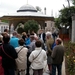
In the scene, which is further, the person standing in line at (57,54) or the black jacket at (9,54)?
the person standing in line at (57,54)

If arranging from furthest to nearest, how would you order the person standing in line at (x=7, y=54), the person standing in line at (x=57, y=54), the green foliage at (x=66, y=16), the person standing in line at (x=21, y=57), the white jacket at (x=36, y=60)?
the green foliage at (x=66, y=16)
the person standing in line at (x=57, y=54)
the person standing in line at (x=21, y=57)
the white jacket at (x=36, y=60)
the person standing in line at (x=7, y=54)

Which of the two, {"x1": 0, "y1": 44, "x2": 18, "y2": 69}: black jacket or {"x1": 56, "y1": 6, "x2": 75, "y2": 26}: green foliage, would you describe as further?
{"x1": 56, "y1": 6, "x2": 75, "y2": 26}: green foliage

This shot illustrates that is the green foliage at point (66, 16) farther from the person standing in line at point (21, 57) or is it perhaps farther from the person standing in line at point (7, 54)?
the person standing in line at point (7, 54)

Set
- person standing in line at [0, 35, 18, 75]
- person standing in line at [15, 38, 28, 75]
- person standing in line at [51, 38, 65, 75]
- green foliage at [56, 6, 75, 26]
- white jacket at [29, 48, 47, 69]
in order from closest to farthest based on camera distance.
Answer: person standing in line at [0, 35, 18, 75] < white jacket at [29, 48, 47, 69] < person standing in line at [15, 38, 28, 75] < person standing in line at [51, 38, 65, 75] < green foliage at [56, 6, 75, 26]

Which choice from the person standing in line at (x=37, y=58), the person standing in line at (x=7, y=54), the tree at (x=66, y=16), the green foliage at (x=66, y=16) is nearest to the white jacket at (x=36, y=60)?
the person standing in line at (x=37, y=58)

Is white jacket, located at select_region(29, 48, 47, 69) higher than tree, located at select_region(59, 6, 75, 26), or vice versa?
tree, located at select_region(59, 6, 75, 26)

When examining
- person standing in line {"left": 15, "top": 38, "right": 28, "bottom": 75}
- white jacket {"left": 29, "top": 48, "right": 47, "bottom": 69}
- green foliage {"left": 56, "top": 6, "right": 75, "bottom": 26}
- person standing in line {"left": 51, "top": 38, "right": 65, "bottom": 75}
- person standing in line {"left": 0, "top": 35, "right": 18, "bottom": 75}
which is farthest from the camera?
green foliage {"left": 56, "top": 6, "right": 75, "bottom": 26}

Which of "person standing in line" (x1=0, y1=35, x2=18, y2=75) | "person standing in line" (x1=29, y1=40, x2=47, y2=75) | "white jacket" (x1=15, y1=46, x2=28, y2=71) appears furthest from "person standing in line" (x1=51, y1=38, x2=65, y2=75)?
"person standing in line" (x1=0, y1=35, x2=18, y2=75)

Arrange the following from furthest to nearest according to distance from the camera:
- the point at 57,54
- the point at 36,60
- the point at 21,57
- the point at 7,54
A: 1. the point at 57,54
2. the point at 21,57
3. the point at 36,60
4. the point at 7,54

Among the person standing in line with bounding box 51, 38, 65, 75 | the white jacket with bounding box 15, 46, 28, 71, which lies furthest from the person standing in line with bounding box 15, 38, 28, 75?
the person standing in line with bounding box 51, 38, 65, 75

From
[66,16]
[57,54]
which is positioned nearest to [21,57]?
[57,54]

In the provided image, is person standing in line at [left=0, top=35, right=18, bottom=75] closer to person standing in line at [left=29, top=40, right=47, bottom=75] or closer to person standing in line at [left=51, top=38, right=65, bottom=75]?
person standing in line at [left=29, top=40, right=47, bottom=75]

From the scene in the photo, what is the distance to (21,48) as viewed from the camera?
29.6 feet

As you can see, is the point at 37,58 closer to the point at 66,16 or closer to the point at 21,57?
the point at 21,57
